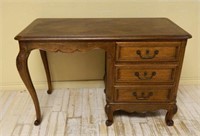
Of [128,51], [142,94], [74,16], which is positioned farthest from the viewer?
[74,16]

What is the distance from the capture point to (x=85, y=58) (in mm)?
1947

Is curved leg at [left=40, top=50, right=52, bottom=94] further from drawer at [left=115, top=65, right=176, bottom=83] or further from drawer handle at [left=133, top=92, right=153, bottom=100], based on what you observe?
drawer handle at [left=133, top=92, right=153, bottom=100]

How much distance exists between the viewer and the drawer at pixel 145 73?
4.39 feet

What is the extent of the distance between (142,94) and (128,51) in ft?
1.13

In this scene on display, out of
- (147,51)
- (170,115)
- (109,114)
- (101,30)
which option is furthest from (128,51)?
(170,115)

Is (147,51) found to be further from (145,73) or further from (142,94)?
(142,94)

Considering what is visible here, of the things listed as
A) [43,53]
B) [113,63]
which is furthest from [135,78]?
[43,53]

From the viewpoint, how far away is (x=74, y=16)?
5.86 ft

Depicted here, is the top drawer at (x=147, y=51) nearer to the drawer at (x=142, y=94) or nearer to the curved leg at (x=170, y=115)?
the drawer at (x=142, y=94)

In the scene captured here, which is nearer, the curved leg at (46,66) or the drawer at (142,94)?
the drawer at (142,94)

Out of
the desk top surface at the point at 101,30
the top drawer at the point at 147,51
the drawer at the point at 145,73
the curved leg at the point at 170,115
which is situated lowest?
the curved leg at the point at 170,115

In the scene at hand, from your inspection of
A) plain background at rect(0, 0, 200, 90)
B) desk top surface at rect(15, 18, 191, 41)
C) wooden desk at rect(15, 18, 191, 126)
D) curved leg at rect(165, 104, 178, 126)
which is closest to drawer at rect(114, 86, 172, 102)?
wooden desk at rect(15, 18, 191, 126)

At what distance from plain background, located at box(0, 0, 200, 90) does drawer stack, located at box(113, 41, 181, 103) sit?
0.62m

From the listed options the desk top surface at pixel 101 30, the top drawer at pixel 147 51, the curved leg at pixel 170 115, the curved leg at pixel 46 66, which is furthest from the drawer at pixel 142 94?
the curved leg at pixel 46 66
